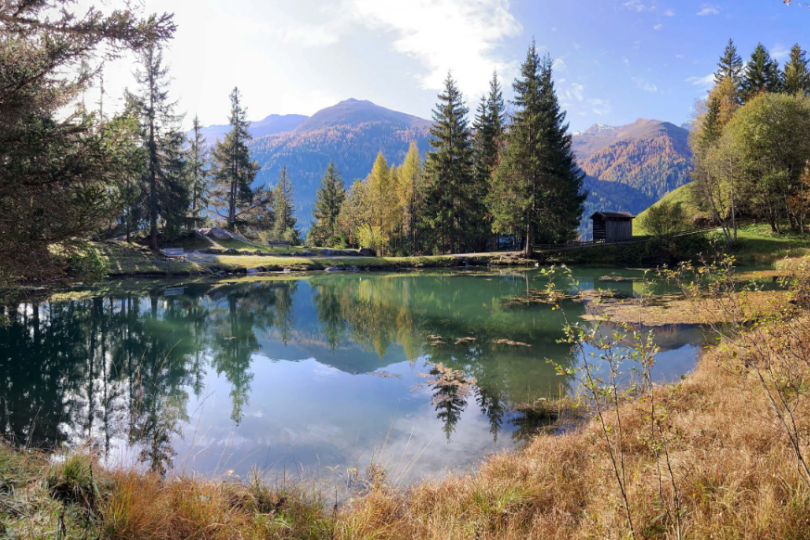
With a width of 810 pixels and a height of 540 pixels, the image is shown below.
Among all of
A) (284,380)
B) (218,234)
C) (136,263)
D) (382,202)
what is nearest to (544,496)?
(284,380)

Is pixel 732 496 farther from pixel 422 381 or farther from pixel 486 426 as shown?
pixel 422 381

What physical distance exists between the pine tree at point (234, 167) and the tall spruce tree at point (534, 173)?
1054 inches

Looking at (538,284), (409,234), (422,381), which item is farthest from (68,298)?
(409,234)

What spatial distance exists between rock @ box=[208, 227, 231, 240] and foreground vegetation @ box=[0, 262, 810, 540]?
40.8 metres

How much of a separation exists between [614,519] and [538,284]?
78.3 feet

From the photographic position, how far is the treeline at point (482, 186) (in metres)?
35.4

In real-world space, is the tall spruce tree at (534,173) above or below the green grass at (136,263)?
above

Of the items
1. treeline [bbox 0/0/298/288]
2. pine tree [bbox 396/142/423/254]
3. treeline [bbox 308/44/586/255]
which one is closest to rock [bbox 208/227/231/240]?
treeline [bbox 308/44/586/255]

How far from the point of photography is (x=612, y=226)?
39406 millimetres

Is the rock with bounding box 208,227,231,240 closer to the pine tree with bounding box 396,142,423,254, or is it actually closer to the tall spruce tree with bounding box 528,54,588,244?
the pine tree with bounding box 396,142,423,254

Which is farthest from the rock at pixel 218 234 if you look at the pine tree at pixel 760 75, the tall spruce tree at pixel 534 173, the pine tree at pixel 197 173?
the pine tree at pixel 760 75

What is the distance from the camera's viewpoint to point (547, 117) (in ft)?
120

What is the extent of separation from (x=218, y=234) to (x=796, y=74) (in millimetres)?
60027

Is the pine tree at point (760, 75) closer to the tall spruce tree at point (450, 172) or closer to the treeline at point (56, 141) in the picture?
the tall spruce tree at point (450, 172)
